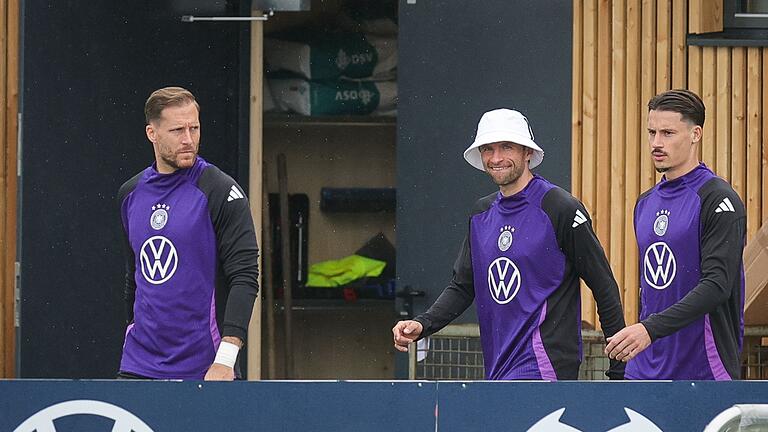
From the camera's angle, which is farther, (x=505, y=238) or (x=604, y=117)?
(x=604, y=117)

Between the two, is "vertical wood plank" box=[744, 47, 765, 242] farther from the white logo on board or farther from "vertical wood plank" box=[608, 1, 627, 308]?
the white logo on board

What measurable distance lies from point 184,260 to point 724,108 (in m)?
3.24

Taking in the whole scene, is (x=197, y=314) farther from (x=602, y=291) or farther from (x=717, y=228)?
(x=717, y=228)

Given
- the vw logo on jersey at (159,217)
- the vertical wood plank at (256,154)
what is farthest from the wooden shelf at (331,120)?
the vw logo on jersey at (159,217)

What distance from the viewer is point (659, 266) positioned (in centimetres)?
490

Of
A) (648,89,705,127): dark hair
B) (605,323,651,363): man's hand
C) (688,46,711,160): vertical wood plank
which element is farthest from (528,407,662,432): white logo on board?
(688,46,711,160): vertical wood plank

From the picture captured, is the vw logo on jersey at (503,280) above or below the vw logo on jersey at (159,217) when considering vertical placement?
below

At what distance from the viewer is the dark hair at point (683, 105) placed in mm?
4965

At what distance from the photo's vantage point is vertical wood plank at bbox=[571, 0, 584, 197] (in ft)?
23.2

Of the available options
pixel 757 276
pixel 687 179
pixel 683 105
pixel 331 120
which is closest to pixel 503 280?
pixel 687 179

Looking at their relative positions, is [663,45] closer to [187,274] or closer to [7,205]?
[187,274]

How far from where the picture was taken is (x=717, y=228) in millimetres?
4762

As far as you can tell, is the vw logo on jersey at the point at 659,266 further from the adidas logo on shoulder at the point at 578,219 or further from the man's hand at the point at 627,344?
the man's hand at the point at 627,344

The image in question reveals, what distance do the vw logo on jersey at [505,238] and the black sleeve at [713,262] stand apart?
53cm
